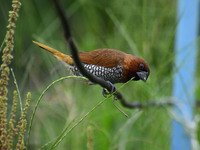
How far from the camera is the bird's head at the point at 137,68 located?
0.74 metres

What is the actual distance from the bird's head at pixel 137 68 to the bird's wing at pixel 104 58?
0.03m

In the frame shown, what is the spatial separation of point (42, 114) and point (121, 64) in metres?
0.65

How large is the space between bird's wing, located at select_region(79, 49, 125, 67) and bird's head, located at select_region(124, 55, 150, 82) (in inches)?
1.3

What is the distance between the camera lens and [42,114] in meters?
1.38

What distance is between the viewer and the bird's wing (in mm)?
806

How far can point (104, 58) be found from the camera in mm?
812

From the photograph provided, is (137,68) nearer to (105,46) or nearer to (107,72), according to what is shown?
(107,72)

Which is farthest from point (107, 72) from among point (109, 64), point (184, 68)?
point (184, 68)

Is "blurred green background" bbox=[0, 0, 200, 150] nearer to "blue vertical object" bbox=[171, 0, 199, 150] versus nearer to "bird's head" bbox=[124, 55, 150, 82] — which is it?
"blue vertical object" bbox=[171, 0, 199, 150]

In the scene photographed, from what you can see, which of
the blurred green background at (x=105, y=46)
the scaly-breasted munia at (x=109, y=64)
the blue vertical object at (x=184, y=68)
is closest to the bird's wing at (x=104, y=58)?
the scaly-breasted munia at (x=109, y=64)

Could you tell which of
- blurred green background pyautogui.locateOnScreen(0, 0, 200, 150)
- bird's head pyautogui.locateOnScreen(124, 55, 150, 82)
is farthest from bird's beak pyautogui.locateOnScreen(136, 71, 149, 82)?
blurred green background pyautogui.locateOnScreen(0, 0, 200, 150)

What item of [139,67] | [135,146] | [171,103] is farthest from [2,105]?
[135,146]

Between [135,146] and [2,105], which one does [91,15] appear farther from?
[2,105]

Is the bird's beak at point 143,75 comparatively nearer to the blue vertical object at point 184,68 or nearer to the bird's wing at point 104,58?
the bird's wing at point 104,58
